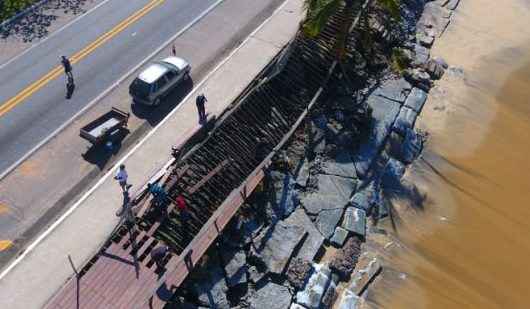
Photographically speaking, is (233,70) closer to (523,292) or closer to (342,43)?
(342,43)

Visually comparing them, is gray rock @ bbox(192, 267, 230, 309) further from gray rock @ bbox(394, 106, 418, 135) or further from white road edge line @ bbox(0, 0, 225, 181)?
gray rock @ bbox(394, 106, 418, 135)

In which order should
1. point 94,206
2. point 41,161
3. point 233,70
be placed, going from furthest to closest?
point 233,70, point 41,161, point 94,206

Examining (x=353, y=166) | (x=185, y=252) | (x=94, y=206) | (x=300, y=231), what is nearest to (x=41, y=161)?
(x=94, y=206)

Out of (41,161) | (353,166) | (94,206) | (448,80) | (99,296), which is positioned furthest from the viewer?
(448,80)

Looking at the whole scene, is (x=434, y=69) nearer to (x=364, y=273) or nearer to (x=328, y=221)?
(x=328, y=221)

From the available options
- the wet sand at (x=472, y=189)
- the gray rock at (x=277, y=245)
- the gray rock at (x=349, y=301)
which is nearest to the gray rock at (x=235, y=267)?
the gray rock at (x=277, y=245)

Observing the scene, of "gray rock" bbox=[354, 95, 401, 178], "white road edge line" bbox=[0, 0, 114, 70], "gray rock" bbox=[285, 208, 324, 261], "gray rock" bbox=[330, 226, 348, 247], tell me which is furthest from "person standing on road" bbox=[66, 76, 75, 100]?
"gray rock" bbox=[330, 226, 348, 247]
